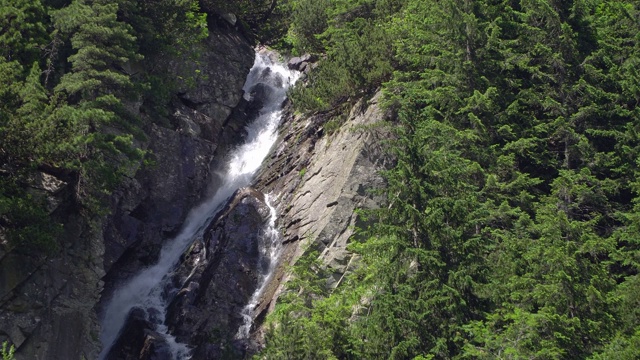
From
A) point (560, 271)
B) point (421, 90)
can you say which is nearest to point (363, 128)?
point (421, 90)

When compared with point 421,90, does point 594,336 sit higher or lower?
lower

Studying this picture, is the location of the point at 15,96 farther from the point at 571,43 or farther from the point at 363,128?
the point at 571,43

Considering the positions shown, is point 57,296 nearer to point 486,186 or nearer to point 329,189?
point 329,189

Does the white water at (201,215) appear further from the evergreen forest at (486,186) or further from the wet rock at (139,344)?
the evergreen forest at (486,186)

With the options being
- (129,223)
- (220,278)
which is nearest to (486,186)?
(220,278)

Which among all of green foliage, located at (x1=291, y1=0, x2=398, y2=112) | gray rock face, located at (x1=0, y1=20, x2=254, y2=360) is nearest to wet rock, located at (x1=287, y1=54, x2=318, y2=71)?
gray rock face, located at (x1=0, y1=20, x2=254, y2=360)

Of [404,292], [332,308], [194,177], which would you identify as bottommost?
[194,177]

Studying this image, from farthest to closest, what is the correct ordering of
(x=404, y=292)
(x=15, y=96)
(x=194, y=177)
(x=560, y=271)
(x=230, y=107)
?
1. (x=230, y=107)
2. (x=194, y=177)
3. (x=15, y=96)
4. (x=404, y=292)
5. (x=560, y=271)
